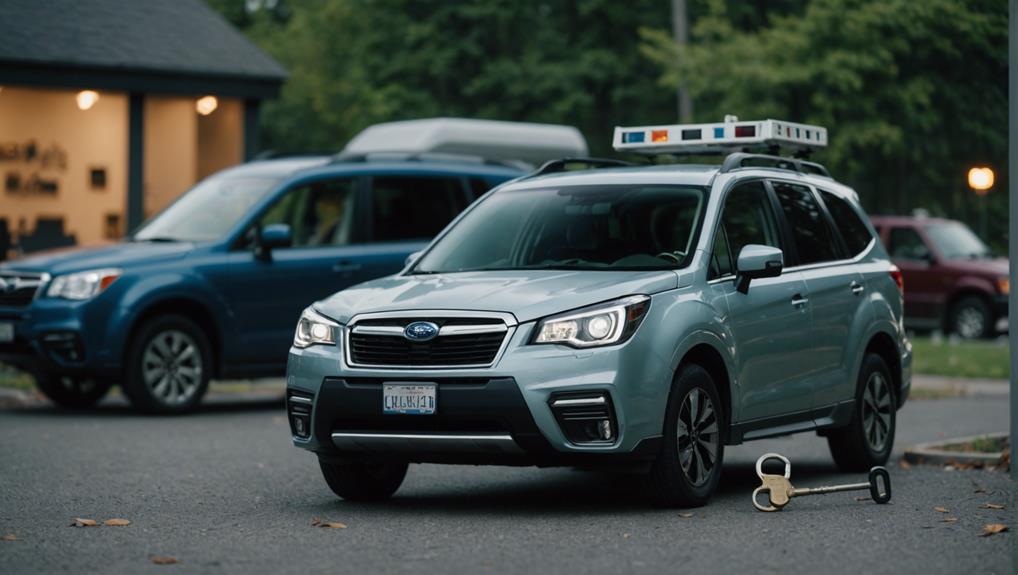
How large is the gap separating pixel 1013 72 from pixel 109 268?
25.0ft

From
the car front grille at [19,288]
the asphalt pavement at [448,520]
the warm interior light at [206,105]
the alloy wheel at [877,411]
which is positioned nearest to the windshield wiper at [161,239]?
the car front grille at [19,288]

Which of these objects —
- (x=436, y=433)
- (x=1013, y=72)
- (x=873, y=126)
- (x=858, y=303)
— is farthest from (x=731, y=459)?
(x=873, y=126)

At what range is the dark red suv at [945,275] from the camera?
2758 centimetres

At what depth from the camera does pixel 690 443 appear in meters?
8.69

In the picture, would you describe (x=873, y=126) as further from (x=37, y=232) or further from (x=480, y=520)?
(x=480, y=520)

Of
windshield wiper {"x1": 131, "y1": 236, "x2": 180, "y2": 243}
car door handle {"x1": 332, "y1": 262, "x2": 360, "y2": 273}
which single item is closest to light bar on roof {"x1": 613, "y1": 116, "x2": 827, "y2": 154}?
car door handle {"x1": 332, "y1": 262, "x2": 360, "y2": 273}

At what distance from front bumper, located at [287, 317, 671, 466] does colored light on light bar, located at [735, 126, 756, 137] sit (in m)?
2.68

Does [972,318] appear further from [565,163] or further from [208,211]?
[565,163]

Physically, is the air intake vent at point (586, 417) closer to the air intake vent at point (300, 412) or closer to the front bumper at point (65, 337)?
the air intake vent at point (300, 412)

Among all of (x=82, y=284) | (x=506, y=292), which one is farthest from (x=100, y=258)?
(x=506, y=292)

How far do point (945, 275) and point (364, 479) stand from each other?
2014cm

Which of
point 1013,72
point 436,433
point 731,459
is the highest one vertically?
point 1013,72

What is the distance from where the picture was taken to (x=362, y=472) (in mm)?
9164

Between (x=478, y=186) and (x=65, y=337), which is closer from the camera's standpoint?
(x=65, y=337)
